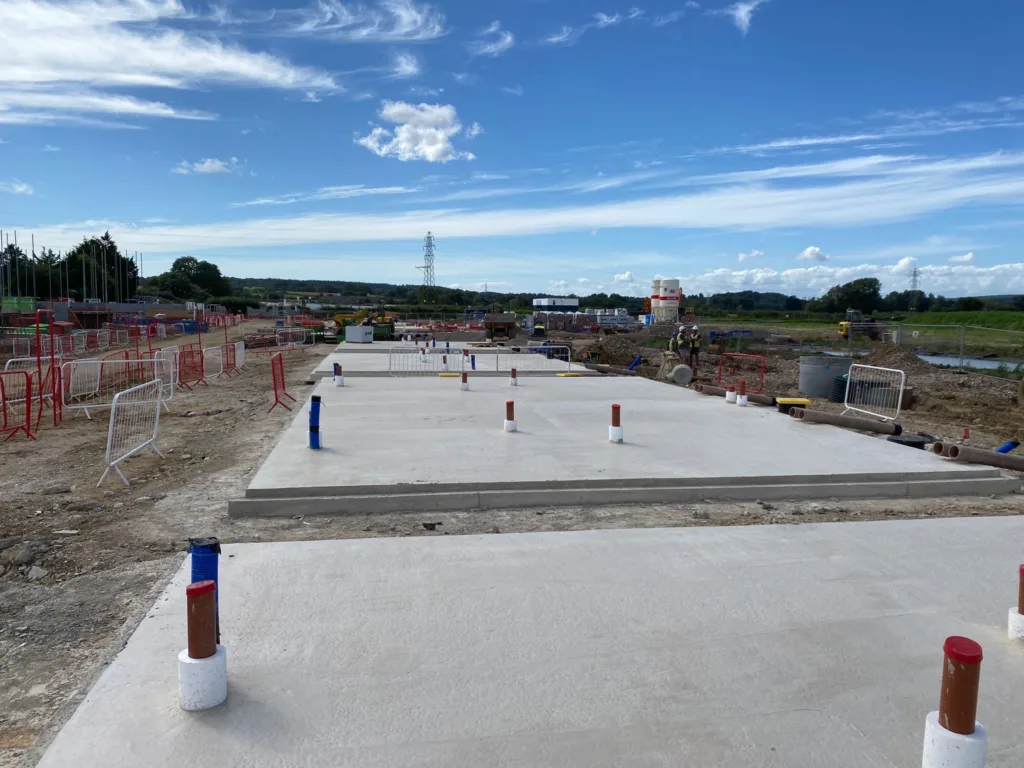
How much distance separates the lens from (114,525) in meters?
6.80

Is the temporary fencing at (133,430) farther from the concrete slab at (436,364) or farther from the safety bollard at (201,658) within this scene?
the concrete slab at (436,364)

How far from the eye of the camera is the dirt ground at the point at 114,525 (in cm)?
402

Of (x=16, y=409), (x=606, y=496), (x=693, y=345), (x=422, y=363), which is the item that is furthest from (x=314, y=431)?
(x=693, y=345)

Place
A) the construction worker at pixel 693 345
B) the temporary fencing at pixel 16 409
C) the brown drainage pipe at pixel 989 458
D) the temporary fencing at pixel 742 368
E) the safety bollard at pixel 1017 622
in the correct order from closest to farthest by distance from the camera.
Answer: the safety bollard at pixel 1017 622 < the brown drainage pipe at pixel 989 458 < the temporary fencing at pixel 16 409 < the construction worker at pixel 693 345 < the temporary fencing at pixel 742 368

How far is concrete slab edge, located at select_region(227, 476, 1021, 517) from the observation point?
704 centimetres

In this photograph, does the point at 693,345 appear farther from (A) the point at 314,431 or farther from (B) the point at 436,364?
(A) the point at 314,431

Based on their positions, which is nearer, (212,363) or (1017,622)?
(1017,622)

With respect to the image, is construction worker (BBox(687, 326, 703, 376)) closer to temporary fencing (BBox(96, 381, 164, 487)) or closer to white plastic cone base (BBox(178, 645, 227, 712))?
temporary fencing (BBox(96, 381, 164, 487))

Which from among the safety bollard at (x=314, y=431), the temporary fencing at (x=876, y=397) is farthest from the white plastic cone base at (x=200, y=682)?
the temporary fencing at (x=876, y=397)

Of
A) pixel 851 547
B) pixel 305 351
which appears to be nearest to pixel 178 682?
pixel 851 547

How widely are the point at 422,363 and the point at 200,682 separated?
20.0 meters

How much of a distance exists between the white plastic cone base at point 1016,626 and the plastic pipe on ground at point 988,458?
539 cm

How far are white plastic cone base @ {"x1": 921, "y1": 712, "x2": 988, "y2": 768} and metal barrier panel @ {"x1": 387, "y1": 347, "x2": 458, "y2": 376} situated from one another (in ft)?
56.5

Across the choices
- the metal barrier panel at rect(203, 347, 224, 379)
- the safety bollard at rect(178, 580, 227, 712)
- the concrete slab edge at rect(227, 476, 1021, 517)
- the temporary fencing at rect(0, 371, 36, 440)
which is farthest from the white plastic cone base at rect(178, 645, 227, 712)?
the metal barrier panel at rect(203, 347, 224, 379)
